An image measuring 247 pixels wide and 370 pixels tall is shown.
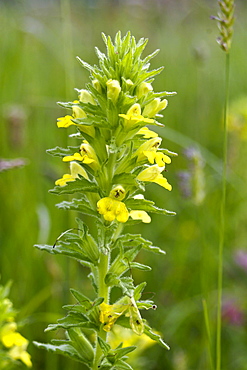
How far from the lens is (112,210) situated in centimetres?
137

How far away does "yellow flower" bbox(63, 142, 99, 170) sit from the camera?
1.39m

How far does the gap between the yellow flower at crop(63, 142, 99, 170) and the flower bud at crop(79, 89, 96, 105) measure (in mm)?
138

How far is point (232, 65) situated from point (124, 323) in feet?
18.9

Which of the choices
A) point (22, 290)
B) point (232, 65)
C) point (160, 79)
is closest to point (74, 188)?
point (22, 290)

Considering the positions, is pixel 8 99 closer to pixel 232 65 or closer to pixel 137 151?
pixel 137 151

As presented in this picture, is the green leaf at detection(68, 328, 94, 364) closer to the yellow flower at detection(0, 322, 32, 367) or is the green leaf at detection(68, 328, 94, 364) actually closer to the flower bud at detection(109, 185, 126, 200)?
the yellow flower at detection(0, 322, 32, 367)

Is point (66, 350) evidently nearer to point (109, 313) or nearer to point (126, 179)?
point (109, 313)

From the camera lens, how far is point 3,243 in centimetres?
291

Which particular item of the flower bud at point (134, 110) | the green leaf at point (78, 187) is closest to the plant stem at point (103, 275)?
the green leaf at point (78, 187)

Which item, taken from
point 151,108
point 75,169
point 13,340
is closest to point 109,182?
point 75,169

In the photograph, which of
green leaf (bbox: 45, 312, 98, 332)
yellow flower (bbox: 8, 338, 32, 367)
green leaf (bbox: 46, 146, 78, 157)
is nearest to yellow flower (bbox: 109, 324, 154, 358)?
yellow flower (bbox: 8, 338, 32, 367)

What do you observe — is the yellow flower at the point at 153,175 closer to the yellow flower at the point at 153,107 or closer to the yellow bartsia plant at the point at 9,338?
the yellow flower at the point at 153,107

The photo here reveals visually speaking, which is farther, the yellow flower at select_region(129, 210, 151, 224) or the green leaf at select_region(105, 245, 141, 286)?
the yellow flower at select_region(129, 210, 151, 224)

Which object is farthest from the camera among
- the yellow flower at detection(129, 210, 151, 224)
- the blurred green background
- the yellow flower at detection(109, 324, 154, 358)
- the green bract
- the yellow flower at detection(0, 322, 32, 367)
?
the blurred green background
